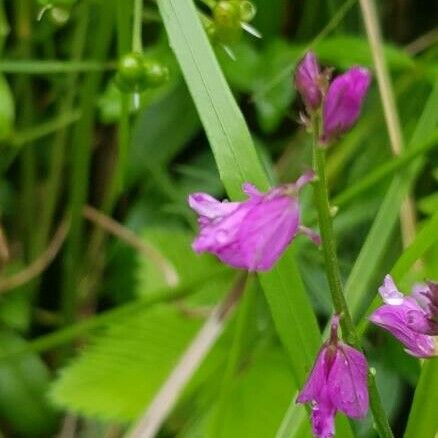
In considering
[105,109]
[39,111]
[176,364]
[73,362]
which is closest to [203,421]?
[176,364]

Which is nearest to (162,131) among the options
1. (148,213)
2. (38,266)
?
(148,213)

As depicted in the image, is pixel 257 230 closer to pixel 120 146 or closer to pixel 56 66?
pixel 120 146

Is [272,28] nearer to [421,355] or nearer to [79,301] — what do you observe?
[79,301]

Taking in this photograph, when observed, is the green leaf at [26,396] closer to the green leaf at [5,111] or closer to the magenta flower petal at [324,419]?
the green leaf at [5,111]

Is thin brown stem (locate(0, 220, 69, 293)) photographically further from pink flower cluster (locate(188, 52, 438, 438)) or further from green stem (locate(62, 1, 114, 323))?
pink flower cluster (locate(188, 52, 438, 438))

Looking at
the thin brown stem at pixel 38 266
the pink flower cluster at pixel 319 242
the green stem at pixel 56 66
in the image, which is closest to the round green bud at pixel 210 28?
the green stem at pixel 56 66
